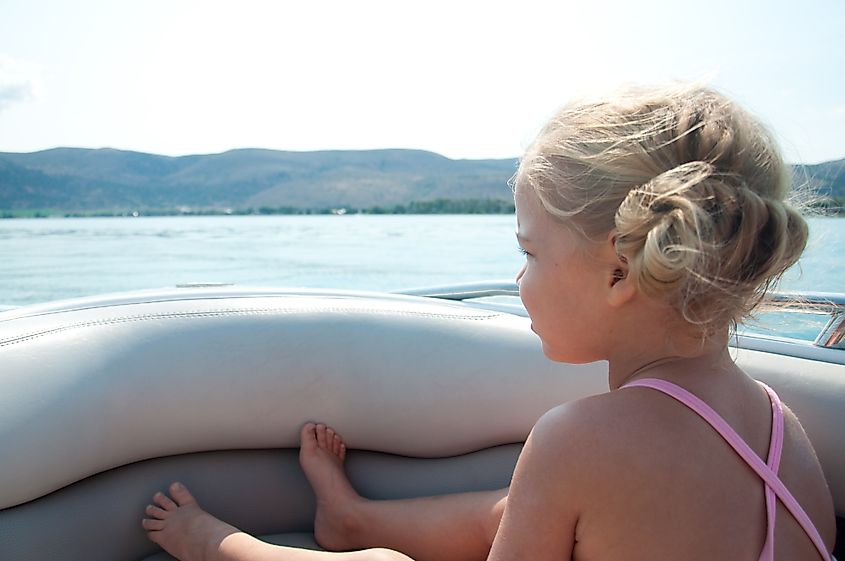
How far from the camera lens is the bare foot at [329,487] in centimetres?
151

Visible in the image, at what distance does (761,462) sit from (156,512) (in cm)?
113

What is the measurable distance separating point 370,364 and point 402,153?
12106 millimetres

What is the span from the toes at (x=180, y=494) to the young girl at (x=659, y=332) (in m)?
0.84

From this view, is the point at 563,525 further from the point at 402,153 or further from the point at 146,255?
the point at 402,153

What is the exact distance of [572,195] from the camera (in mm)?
916

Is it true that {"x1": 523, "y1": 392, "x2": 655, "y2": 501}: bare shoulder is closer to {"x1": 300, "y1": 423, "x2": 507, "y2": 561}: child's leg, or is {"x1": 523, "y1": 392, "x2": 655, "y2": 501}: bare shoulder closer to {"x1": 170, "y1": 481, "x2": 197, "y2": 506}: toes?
{"x1": 300, "y1": 423, "x2": 507, "y2": 561}: child's leg

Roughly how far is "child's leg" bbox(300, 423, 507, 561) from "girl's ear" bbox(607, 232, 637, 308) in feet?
1.90

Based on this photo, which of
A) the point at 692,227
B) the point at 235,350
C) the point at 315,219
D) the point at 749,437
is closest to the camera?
the point at 692,227

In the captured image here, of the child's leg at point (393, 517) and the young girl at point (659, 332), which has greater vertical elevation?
the young girl at point (659, 332)

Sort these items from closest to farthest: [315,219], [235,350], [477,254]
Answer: [235,350] < [477,254] < [315,219]

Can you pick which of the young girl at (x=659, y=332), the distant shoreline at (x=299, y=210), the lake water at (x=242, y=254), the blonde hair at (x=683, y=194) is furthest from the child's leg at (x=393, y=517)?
the distant shoreline at (x=299, y=210)

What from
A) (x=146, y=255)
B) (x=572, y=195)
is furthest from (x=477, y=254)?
(x=572, y=195)

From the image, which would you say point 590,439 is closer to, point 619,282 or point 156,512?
point 619,282

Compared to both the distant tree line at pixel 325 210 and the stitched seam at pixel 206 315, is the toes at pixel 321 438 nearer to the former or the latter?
the stitched seam at pixel 206 315
